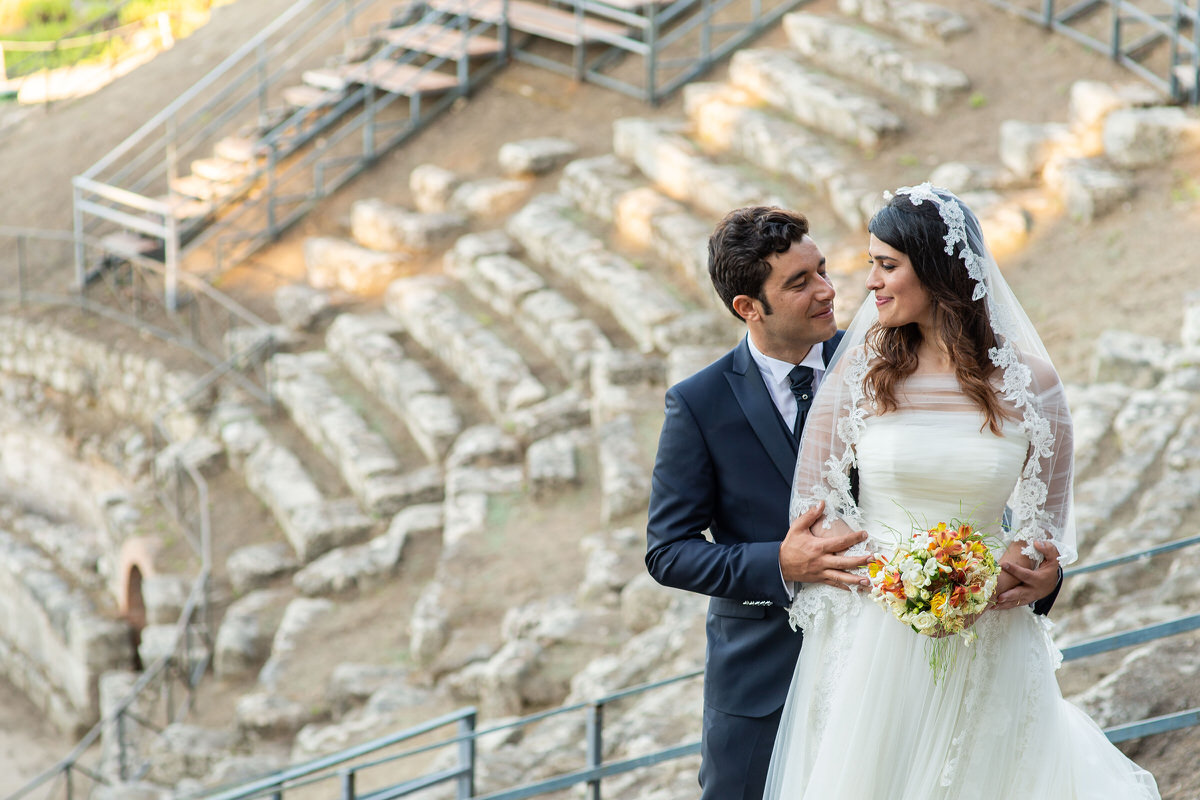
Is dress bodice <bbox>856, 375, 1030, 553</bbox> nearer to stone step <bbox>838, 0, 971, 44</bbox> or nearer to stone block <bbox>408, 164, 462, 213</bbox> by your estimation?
stone step <bbox>838, 0, 971, 44</bbox>

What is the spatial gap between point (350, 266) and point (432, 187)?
1.27 meters

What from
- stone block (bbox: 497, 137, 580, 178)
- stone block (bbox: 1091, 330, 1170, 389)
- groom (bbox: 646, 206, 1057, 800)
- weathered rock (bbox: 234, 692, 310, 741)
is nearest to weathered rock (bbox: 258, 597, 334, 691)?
weathered rock (bbox: 234, 692, 310, 741)

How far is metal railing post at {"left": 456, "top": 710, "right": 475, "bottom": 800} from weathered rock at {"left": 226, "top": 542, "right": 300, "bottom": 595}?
5.54 m

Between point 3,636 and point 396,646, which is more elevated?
point 396,646

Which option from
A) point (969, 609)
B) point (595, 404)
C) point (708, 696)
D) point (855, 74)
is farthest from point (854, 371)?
point (855, 74)

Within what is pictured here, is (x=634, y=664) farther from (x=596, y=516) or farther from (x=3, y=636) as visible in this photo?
(x=3, y=636)

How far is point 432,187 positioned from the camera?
13.5m

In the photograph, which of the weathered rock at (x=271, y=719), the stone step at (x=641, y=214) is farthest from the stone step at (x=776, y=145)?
the weathered rock at (x=271, y=719)

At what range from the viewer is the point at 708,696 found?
2.93m

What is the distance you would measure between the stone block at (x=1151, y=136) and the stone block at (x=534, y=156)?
5.73m

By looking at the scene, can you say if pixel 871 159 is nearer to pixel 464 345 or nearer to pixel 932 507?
pixel 464 345

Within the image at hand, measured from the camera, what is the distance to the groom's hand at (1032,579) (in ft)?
8.75

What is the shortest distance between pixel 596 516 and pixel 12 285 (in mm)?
8716

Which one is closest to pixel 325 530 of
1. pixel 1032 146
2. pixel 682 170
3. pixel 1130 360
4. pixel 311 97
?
pixel 682 170
